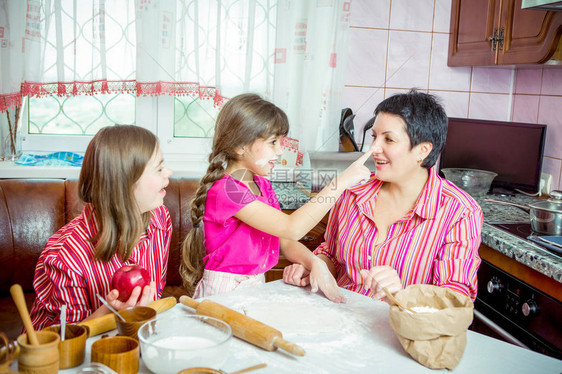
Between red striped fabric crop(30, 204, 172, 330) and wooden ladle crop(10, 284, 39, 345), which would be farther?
red striped fabric crop(30, 204, 172, 330)

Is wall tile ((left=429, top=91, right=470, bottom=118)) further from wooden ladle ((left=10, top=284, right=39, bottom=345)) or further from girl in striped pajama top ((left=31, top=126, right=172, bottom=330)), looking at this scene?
wooden ladle ((left=10, top=284, right=39, bottom=345))

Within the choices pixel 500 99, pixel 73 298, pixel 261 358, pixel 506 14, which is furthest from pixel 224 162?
pixel 500 99

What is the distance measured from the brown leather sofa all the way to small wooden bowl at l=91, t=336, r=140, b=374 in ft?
3.60

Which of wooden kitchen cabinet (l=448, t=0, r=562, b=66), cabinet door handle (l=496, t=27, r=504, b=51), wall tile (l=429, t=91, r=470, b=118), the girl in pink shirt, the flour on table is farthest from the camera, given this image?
wall tile (l=429, t=91, r=470, b=118)

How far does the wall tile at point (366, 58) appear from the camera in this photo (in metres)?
2.71

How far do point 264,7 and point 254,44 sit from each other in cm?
18

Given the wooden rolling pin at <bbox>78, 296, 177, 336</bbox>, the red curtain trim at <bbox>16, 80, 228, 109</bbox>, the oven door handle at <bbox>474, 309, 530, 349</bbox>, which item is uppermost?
the red curtain trim at <bbox>16, 80, 228, 109</bbox>

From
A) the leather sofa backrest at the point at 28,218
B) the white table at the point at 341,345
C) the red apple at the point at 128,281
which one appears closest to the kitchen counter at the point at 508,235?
the white table at the point at 341,345

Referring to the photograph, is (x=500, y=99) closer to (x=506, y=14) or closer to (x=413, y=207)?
(x=506, y=14)

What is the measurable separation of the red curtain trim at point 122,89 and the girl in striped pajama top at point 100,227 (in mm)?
1090

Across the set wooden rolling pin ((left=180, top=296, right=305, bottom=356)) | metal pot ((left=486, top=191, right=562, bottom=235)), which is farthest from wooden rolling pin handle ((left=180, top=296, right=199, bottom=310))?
metal pot ((left=486, top=191, right=562, bottom=235))

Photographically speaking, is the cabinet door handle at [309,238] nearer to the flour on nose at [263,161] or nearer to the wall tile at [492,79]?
the flour on nose at [263,161]

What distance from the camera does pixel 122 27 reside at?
242 centimetres

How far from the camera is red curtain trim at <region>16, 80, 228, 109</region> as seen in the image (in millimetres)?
2383
